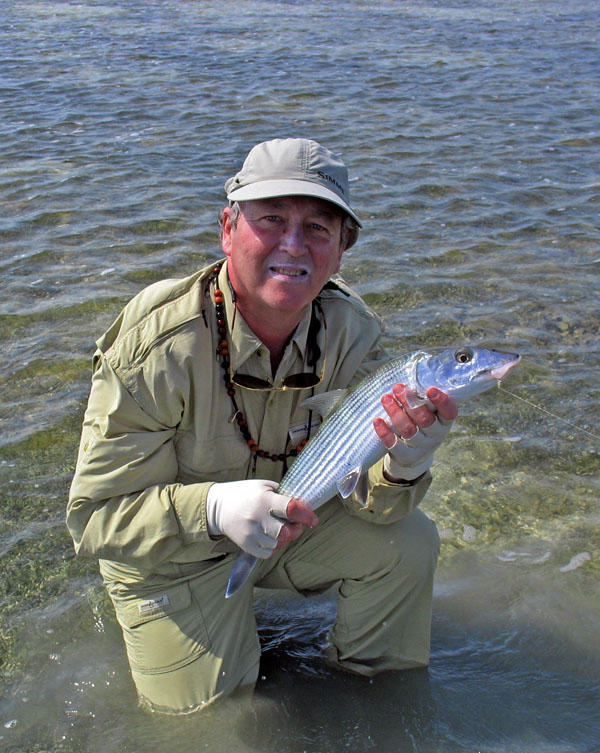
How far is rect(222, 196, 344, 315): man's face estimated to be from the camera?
130 inches

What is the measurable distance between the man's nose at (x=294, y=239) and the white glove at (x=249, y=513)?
98 centimetres

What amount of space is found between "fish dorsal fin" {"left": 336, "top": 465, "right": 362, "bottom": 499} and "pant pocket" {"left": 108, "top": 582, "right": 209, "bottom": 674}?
0.86 m

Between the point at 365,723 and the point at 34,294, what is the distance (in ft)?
17.6

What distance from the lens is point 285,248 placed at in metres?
3.30

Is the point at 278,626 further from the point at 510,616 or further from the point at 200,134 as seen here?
the point at 200,134

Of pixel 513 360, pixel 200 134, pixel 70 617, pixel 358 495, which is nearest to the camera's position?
pixel 513 360

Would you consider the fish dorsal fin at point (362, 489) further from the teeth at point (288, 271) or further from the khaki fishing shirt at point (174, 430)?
the teeth at point (288, 271)

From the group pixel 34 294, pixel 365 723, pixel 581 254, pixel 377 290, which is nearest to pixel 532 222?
pixel 581 254

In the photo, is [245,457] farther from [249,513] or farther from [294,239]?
[294,239]

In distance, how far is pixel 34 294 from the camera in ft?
24.4

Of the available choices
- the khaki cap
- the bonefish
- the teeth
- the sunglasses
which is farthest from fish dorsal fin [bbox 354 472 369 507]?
the khaki cap

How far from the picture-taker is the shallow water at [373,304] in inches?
143

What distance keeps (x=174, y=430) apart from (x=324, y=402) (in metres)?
0.67

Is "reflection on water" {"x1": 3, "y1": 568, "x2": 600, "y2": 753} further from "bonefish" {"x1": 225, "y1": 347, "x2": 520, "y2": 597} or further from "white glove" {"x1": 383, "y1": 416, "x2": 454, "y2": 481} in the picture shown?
"white glove" {"x1": 383, "y1": 416, "x2": 454, "y2": 481}
